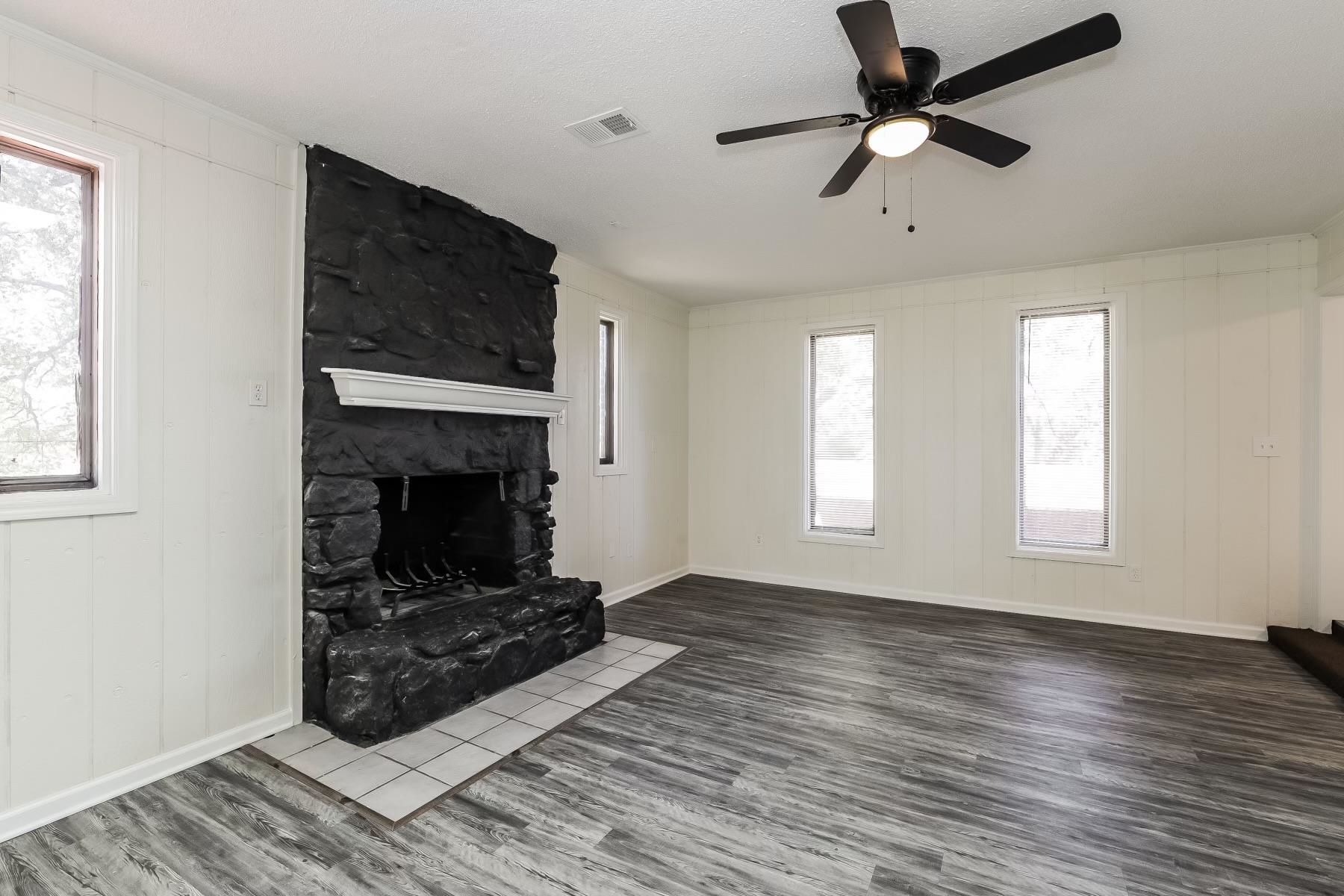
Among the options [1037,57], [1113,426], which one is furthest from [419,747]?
[1113,426]

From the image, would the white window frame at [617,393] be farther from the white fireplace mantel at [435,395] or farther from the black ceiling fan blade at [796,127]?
the black ceiling fan blade at [796,127]

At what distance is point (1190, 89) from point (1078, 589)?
3517mm

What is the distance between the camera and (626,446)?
17.7ft

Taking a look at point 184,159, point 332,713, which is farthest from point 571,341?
point 332,713

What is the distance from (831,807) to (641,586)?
3.37 metres

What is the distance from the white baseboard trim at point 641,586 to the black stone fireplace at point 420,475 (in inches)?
43.1

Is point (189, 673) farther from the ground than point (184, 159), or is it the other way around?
point (184, 159)

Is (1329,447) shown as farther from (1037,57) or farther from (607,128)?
(607,128)

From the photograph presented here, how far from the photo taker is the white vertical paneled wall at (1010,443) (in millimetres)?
4203

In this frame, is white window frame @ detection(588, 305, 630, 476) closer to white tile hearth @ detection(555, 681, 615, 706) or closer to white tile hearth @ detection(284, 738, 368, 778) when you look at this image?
white tile hearth @ detection(555, 681, 615, 706)

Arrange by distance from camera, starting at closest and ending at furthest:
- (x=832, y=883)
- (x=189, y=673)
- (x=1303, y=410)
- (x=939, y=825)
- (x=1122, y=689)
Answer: (x=832, y=883), (x=939, y=825), (x=189, y=673), (x=1122, y=689), (x=1303, y=410)

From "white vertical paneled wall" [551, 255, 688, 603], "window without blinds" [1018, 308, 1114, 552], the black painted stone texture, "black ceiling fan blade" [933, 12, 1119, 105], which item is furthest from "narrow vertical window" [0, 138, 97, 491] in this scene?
"window without blinds" [1018, 308, 1114, 552]

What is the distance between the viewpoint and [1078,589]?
4.71 m

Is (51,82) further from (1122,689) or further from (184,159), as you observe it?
(1122,689)
